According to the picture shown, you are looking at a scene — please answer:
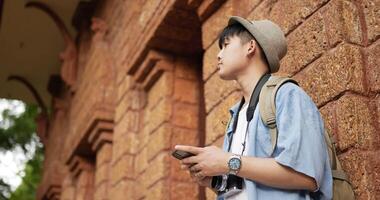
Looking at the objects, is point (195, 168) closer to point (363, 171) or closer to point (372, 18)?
point (363, 171)

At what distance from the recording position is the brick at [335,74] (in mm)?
2264

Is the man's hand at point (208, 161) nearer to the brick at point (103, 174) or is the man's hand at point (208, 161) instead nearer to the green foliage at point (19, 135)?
the brick at point (103, 174)

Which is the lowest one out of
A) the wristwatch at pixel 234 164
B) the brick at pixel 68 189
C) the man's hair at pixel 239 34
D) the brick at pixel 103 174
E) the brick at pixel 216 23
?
the wristwatch at pixel 234 164

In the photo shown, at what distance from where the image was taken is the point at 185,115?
4.42 meters

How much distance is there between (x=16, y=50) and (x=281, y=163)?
744cm

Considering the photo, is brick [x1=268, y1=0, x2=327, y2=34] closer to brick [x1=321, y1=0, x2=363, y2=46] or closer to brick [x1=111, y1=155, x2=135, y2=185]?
brick [x1=321, y1=0, x2=363, y2=46]

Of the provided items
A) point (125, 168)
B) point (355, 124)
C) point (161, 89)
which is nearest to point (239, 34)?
point (355, 124)

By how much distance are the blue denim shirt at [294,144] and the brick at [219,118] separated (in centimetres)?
120

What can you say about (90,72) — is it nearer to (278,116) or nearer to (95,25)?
(95,25)

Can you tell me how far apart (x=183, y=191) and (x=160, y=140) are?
428 mm

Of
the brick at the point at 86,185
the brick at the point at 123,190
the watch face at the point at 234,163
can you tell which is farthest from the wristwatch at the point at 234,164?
the brick at the point at 86,185

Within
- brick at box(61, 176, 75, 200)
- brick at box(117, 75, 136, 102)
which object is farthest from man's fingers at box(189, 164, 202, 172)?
brick at box(61, 176, 75, 200)

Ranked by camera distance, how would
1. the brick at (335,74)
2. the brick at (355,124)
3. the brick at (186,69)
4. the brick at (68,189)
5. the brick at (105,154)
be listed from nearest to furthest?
the brick at (355,124) < the brick at (335,74) < the brick at (186,69) < the brick at (105,154) < the brick at (68,189)

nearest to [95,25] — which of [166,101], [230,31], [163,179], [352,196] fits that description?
[166,101]
